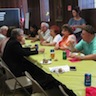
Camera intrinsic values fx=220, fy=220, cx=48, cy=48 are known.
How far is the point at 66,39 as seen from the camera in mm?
4297

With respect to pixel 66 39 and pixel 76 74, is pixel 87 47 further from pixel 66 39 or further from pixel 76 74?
pixel 76 74

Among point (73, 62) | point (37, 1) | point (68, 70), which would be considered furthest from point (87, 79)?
point (37, 1)

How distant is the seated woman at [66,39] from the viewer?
4.04 meters

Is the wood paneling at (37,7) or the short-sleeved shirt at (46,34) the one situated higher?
the wood paneling at (37,7)

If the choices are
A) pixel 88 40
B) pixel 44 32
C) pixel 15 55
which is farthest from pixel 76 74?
pixel 44 32

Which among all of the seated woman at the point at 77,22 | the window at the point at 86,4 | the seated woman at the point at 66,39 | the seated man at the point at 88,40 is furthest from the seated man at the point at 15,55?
the window at the point at 86,4

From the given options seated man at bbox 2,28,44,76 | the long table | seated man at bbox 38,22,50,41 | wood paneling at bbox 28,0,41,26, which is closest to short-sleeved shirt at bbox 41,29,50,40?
seated man at bbox 38,22,50,41

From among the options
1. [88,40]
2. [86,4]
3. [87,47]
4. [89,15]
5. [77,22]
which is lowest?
[87,47]

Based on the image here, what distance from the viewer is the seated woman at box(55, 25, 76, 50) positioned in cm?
404

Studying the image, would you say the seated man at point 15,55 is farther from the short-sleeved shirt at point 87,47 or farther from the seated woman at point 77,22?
the seated woman at point 77,22

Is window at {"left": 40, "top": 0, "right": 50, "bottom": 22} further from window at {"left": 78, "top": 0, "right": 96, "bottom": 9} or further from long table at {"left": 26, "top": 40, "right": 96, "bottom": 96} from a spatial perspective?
long table at {"left": 26, "top": 40, "right": 96, "bottom": 96}

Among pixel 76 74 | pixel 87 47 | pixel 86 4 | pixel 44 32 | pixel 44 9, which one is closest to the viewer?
pixel 76 74

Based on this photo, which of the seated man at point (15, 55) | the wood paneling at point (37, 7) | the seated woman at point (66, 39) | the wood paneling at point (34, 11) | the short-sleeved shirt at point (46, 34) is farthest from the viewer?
the wood paneling at point (34, 11)

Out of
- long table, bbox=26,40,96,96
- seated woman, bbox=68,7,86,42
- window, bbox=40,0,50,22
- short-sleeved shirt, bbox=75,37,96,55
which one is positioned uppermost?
window, bbox=40,0,50,22
